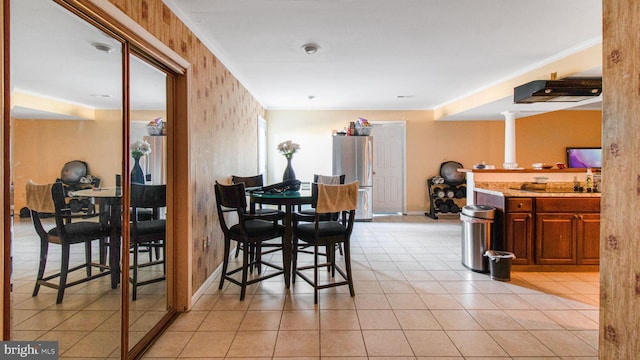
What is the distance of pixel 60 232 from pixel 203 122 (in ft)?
5.02

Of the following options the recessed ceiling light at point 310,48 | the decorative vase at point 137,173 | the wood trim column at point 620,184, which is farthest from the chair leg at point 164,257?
the wood trim column at point 620,184

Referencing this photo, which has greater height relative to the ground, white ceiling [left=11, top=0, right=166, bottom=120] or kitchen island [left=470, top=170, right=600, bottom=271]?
white ceiling [left=11, top=0, right=166, bottom=120]

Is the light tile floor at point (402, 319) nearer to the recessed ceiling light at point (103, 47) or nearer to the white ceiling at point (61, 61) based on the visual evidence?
the white ceiling at point (61, 61)

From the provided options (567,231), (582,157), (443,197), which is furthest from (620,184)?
(582,157)

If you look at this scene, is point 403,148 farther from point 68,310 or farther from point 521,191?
point 68,310

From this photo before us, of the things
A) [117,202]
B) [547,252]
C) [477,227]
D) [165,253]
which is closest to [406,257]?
[477,227]

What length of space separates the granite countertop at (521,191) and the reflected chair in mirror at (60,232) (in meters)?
3.65

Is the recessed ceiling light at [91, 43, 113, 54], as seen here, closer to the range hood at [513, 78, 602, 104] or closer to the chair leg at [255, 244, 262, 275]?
the chair leg at [255, 244, 262, 275]

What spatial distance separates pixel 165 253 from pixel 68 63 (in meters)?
1.42

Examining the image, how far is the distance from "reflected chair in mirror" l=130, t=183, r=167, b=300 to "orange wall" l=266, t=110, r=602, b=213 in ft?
14.7

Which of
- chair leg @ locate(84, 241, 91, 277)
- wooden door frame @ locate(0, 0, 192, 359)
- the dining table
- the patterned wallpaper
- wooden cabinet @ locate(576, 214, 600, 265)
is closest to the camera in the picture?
wooden door frame @ locate(0, 0, 192, 359)

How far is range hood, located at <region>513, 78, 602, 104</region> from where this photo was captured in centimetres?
320

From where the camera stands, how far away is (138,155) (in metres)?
1.88

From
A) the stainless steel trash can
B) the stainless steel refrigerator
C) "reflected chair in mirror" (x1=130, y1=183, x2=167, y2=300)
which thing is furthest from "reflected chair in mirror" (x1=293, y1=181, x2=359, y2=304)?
the stainless steel refrigerator
